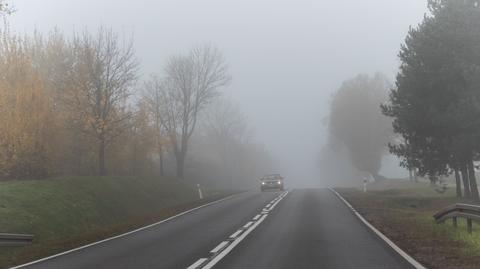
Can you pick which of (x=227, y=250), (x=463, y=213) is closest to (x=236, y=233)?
(x=227, y=250)

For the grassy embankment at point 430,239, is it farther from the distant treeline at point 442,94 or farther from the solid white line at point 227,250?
the distant treeline at point 442,94

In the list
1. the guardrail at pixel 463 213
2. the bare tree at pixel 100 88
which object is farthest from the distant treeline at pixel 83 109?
the guardrail at pixel 463 213

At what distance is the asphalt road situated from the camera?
8930 mm

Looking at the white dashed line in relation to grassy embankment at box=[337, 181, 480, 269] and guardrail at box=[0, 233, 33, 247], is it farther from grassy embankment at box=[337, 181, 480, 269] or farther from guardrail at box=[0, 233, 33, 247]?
guardrail at box=[0, 233, 33, 247]

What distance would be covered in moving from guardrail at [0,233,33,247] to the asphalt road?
1.98m

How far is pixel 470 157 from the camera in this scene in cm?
2355

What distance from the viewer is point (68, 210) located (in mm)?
18672

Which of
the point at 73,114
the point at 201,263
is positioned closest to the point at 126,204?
the point at 73,114

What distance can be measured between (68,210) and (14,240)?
6491mm

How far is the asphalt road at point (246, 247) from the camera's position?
893cm

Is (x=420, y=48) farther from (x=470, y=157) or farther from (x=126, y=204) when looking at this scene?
(x=126, y=204)

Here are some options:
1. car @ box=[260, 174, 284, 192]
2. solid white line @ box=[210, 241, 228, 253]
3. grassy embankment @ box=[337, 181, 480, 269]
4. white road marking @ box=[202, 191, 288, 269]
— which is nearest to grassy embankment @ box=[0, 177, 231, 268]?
solid white line @ box=[210, 241, 228, 253]

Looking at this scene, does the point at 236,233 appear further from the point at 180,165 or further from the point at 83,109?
the point at 180,165

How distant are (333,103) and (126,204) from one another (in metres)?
43.1
